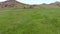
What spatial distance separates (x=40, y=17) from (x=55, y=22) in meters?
1.59

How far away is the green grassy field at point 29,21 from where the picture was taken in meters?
17.0

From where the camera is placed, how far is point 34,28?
17.2 meters

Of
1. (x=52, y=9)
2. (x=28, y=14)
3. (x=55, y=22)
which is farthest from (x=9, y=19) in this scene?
(x=52, y=9)

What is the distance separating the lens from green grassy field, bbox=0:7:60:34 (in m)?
17.0

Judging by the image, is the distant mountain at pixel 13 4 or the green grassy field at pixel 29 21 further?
the distant mountain at pixel 13 4

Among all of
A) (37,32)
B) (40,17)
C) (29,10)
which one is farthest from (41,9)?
(37,32)

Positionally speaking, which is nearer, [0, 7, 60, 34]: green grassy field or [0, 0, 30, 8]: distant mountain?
[0, 7, 60, 34]: green grassy field

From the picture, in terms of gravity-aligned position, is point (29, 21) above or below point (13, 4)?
below

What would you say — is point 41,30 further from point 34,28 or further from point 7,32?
point 7,32

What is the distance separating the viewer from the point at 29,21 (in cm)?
1841

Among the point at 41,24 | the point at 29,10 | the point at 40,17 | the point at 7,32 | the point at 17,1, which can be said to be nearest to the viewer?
the point at 7,32

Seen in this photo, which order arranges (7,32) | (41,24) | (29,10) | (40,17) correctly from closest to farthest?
(7,32) → (41,24) → (40,17) → (29,10)

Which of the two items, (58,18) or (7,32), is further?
(58,18)

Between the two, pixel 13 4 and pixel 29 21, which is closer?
pixel 29 21
